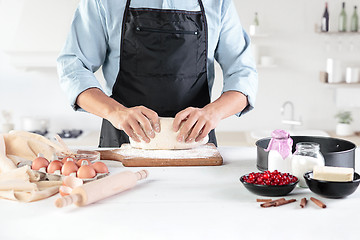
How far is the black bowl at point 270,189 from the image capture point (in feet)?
4.22

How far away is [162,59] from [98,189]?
92 cm

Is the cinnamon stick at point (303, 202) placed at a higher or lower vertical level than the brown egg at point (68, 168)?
lower

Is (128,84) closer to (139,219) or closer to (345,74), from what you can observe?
(139,219)

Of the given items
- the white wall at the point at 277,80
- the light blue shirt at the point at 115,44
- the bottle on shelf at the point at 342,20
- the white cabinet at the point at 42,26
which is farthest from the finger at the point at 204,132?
the bottle on shelf at the point at 342,20

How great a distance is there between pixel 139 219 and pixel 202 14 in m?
1.12

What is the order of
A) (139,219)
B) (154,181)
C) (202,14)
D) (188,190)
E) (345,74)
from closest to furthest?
(139,219), (188,190), (154,181), (202,14), (345,74)

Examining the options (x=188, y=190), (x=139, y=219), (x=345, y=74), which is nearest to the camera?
(x=139, y=219)

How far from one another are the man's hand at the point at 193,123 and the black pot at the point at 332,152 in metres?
0.19

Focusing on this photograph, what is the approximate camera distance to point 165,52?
6.80 feet

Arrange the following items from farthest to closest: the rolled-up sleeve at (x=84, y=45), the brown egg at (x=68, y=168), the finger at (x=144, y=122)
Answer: the rolled-up sleeve at (x=84, y=45) < the finger at (x=144, y=122) < the brown egg at (x=68, y=168)

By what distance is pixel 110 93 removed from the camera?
2145 mm

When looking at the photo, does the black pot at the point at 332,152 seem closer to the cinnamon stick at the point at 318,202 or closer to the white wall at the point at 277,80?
the cinnamon stick at the point at 318,202

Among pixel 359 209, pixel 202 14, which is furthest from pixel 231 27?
pixel 359 209

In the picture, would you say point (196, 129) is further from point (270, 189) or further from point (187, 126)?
point (270, 189)
